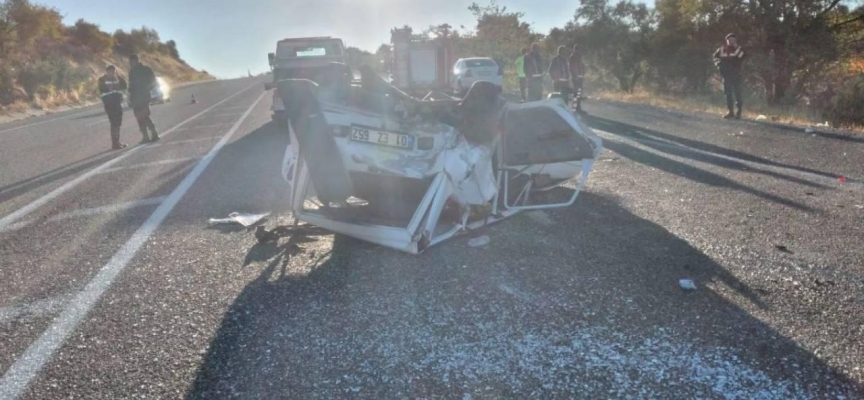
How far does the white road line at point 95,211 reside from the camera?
19.2ft

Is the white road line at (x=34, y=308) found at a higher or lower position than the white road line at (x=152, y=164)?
higher

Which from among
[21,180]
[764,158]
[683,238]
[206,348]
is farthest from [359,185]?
[21,180]

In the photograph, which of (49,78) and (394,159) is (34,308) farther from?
(49,78)

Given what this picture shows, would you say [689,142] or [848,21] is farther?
[848,21]

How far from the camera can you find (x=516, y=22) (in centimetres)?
4650

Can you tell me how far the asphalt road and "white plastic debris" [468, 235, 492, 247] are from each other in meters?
0.07

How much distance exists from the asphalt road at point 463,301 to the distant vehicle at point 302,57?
824 cm

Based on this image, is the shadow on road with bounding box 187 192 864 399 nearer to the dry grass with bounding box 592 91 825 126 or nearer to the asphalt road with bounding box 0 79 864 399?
the asphalt road with bounding box 0 79 864 399

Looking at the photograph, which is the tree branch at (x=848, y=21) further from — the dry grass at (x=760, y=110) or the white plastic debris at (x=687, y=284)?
the white plastic debris at (x=687, y=284)

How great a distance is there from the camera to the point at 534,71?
15.2 m

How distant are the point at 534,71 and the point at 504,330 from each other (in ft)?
41.9

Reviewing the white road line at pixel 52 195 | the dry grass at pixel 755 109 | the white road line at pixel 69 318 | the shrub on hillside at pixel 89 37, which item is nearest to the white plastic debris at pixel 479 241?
the white road line at pixel 69 318

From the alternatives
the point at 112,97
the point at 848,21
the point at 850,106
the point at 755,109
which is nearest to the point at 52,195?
the point at 112,97

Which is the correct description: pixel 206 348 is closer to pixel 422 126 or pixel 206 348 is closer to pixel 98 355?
pixel 98 355
